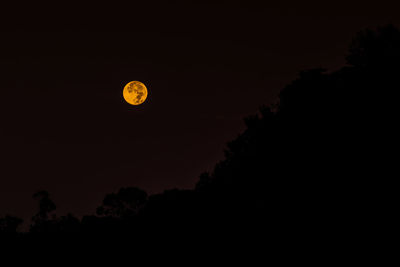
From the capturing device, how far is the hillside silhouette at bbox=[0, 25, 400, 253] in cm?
2247

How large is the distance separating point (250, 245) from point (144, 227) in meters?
10.7

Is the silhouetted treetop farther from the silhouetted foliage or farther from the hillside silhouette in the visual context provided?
the silhouetted foliage

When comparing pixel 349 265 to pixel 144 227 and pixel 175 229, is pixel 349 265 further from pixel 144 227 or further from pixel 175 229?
pixel 144 227

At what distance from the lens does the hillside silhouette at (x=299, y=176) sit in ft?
73.7

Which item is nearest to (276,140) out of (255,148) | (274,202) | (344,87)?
(255,148)

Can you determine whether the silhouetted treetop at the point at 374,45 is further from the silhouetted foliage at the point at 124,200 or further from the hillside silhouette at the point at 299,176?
the silhouetted foliage at the point at 124,200

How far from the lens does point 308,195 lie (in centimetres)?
2438

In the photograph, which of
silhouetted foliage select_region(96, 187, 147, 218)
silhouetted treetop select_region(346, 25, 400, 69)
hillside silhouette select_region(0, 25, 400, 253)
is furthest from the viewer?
silhouetted foliage select_region(96, 187, 147, 218)

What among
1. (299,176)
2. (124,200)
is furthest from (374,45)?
(124,200)

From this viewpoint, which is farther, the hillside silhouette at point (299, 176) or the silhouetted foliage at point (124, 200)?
the silhouetted foliage at point (124, 200)

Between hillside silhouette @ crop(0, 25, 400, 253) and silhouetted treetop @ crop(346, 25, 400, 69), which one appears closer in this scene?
hillside silhouette @ crop(0, 25, 400, 253)

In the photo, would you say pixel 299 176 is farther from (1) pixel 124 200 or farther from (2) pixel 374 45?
(1) pixel 124 200

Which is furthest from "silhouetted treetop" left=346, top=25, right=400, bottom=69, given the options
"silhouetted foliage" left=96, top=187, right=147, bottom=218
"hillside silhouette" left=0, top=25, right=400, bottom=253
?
"silhouetted foliage" left=96, top=187, right=147, bottom=218

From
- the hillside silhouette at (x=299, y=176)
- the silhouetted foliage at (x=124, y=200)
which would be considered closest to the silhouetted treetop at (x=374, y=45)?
the hillside silhouette at (x=299, y=176)
